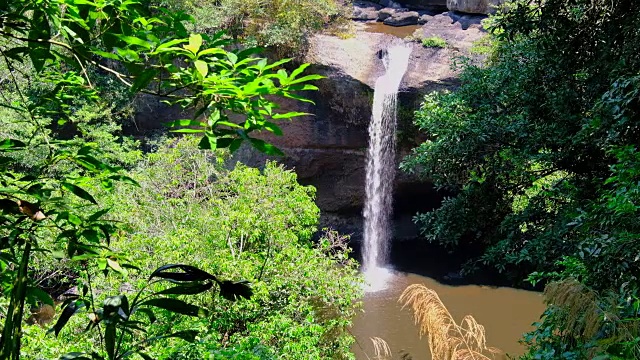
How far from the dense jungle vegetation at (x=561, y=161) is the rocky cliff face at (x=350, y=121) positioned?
449 cm

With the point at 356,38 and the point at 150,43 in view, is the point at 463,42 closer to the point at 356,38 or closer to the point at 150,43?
the point at 356,38

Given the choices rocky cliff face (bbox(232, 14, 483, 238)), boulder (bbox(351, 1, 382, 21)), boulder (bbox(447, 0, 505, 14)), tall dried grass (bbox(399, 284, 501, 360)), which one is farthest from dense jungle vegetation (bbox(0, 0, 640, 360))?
boulder (bbox(351, 1, 382, 21))

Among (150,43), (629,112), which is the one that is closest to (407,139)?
(629,112)

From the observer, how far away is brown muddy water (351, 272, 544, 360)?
8719 mm

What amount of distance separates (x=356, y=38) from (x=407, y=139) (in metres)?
2.60

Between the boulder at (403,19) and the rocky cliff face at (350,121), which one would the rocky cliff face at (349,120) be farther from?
the boulder at (403,19)

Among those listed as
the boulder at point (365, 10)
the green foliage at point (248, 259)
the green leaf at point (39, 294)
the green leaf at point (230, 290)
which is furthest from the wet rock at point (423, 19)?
the green leaf at point (230, 290)

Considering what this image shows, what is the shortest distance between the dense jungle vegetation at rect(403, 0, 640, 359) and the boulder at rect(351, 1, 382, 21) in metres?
9.31

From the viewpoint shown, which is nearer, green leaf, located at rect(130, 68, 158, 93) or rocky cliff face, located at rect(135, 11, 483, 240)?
green leaf, located at rect(130, 68, 158, 93)

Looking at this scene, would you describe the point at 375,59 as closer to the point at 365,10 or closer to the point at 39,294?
the point at 365,10

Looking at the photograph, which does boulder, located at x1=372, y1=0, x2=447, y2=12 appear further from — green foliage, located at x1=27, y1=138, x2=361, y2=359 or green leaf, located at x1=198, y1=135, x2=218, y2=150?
green leaf, located at x1=198, y1=135, x2=218, y2=150

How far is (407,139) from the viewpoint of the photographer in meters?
12.3

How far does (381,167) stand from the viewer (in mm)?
12562

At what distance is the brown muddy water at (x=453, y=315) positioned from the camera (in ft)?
28.6
